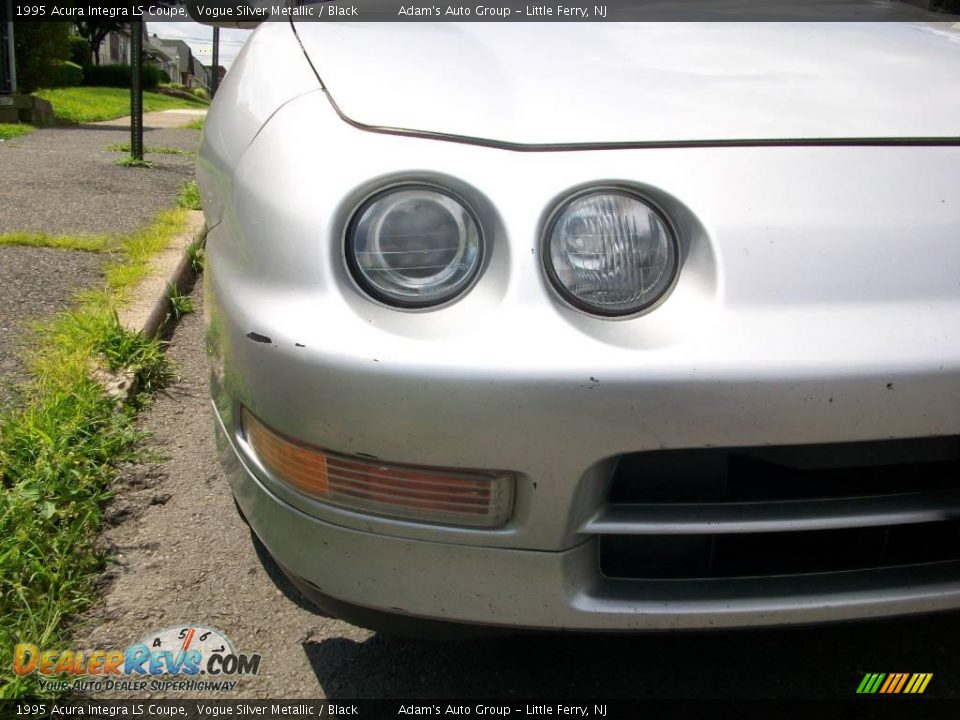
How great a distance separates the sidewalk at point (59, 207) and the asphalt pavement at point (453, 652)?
1.01 m

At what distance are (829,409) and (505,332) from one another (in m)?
0.45

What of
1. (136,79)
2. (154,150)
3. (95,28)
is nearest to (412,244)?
(136,79)

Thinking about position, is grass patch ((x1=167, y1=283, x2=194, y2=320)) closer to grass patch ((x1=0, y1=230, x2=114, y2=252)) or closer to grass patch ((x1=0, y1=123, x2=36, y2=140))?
grass patch ((x1=0, y1=230, x2=114, y2=252))

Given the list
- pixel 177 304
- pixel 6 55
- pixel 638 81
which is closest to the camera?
pixel 638 81

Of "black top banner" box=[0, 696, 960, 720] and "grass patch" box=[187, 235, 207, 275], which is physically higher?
"black top banner" box=[0, 696, 960, 720]

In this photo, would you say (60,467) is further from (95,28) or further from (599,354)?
(95,28)

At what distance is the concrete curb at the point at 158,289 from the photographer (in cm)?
322

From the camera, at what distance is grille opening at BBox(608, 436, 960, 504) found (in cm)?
126

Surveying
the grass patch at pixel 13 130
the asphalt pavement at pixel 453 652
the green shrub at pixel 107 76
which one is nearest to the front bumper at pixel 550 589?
the asphalt pavement at pixel 453 652

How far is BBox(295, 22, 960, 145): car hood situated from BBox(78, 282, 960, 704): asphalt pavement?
0.87 m

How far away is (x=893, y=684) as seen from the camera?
169cm

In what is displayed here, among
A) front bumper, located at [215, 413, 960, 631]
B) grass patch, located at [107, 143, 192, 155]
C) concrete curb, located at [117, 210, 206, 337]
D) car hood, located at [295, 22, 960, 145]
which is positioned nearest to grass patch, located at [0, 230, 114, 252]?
concrete curb, located at [117, 210, 206, 337]

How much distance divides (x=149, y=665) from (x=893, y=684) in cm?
143

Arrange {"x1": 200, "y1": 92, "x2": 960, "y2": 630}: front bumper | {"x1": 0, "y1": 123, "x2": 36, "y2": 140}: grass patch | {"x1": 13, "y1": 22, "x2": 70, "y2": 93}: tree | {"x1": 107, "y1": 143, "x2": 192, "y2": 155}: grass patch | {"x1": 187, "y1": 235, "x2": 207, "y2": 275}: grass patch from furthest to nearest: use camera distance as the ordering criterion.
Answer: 1. {"x1": 13, "y1": 22, "x2": 70, "y2": 93}: tree
2. {"x1": 0, "y1": 123, "x2": 36, "y2": 140}: grass patch
3. {"x1": 107, "y1": 143, "x2": 192, "y2": 155}: grass patch
4. {"x1": 187, "y1": 235, "x2": 207, "y2": 275}: grass patch
5. {"x1": 200, "y1": 92, "x2": 960, "y2": 630}: front bumper
